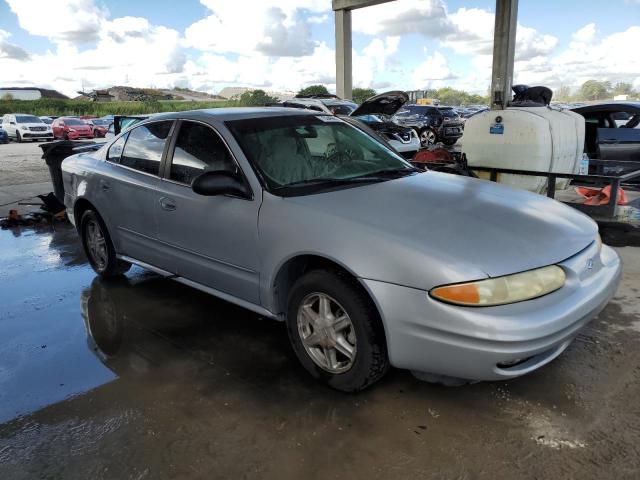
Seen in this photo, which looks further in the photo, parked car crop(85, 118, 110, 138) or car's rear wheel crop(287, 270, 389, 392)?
parked car crop(85, 118, 110, 138)

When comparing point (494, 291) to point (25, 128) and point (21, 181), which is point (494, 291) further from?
point (25, 128)

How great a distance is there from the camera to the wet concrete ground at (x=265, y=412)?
7.73 feet

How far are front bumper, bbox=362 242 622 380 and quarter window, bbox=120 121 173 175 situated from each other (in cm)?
217

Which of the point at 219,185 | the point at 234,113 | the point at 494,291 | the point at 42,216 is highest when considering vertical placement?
the point at 234,113

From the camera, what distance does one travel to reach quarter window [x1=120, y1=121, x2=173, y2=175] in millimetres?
3961

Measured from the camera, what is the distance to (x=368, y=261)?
8.41ft

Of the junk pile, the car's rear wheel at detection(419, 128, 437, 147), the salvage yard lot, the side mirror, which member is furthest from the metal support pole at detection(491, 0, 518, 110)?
the side mirror

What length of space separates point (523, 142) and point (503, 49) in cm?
1236

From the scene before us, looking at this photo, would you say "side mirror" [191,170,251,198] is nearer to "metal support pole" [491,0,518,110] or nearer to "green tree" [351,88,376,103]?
"metal support pole" [491,0,518,110]

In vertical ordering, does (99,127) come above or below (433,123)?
below

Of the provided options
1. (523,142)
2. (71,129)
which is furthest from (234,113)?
(71,129)

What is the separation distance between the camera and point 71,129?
28047mm

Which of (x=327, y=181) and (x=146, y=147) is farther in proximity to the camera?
(x=146, y=147)

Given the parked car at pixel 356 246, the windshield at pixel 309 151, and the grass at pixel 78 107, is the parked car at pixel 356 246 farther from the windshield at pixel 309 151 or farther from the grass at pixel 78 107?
the grass at pixel 78 107
